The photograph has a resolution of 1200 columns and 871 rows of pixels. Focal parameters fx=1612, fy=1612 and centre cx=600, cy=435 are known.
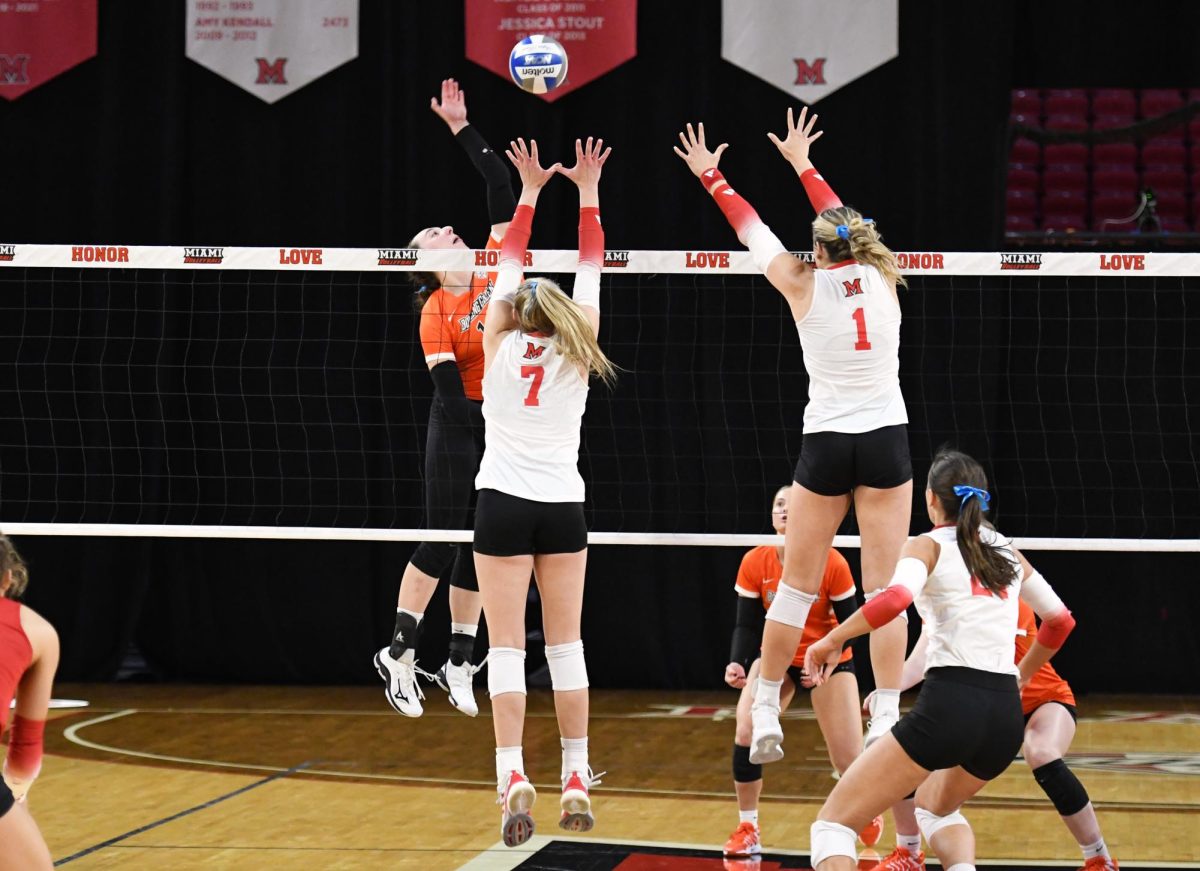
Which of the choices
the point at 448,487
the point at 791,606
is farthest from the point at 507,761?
the point at 448,487

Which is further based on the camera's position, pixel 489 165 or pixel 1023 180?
Answer: pixel 1023 180

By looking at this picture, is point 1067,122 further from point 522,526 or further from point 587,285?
point 522,526

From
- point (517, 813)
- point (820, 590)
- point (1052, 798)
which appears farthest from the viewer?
point (820, 590)

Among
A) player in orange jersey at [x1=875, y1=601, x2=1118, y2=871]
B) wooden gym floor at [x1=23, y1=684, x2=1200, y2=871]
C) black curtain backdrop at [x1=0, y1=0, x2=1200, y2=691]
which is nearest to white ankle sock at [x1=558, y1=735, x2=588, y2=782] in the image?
wooden gym floor at [x1=23, y1=684, x2=1200, y2=871]

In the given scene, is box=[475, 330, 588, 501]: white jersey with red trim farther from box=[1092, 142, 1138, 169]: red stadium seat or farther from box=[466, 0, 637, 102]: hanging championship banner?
box=[1092, 142, 1138, 169]: red stadium seat

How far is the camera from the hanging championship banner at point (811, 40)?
11.1 meters

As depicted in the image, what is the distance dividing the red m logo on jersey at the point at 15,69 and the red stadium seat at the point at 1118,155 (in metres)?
7.79

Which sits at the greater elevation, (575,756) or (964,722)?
(964,722)

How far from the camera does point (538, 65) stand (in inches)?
278

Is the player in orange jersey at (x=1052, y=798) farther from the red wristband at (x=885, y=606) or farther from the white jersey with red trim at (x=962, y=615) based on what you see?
the red wristband at (x=885, y=606)

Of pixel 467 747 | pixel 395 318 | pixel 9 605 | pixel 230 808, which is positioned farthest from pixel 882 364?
pixel 395 318

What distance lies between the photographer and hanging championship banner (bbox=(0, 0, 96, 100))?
11750 mm

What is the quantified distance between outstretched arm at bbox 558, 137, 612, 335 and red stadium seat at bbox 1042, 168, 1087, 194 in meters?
6.51

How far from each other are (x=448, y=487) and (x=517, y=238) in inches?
63.9
